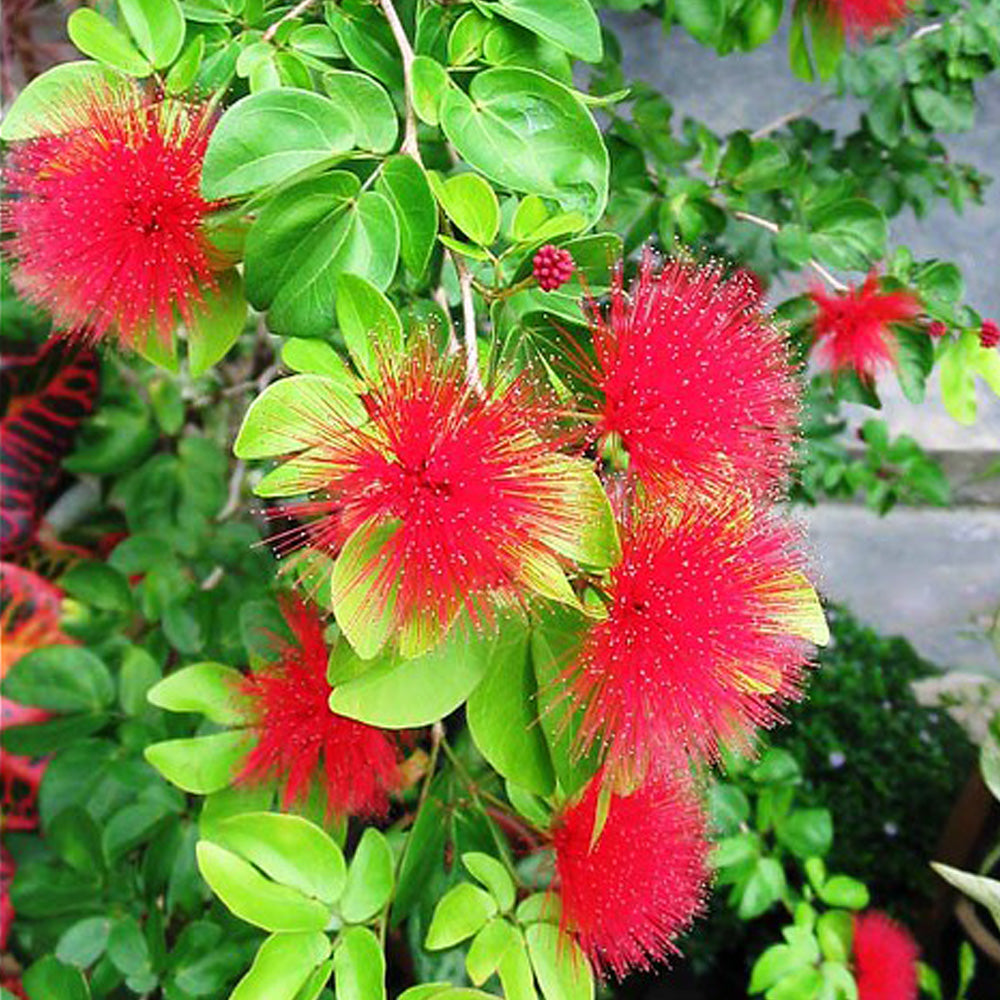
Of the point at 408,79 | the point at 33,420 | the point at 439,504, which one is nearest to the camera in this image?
the point at 439,504

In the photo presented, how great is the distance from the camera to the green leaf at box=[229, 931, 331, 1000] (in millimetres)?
549

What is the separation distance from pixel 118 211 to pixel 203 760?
30 cm

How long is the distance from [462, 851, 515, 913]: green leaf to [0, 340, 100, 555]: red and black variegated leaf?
81 centimetres

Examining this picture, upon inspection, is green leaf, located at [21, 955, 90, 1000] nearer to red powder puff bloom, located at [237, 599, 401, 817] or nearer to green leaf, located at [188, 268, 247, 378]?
red powder puff bloom, located at [237, 599, 401, 817]

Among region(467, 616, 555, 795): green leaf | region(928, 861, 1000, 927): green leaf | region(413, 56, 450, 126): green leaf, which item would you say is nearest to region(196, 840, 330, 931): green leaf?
region(467, 616, 555, 795): green leaf

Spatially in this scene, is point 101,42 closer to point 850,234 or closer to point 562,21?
point 562,21

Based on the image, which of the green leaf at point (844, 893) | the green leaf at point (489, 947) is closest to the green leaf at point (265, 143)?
A: the green leaf at point (489, 947)

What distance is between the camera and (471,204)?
19.9 inches

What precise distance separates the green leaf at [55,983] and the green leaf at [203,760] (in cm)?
12

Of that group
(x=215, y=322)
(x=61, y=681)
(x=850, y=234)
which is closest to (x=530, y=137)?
(x=215, y=322)

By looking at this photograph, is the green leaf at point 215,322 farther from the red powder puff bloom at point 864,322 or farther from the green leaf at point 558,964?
the red powder puff bloom at point 864,322

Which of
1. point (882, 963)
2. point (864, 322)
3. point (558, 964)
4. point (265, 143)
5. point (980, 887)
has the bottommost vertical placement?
point (882, 963)

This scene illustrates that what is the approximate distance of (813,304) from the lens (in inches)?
35.1

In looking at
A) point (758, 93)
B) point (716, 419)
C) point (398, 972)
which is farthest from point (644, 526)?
point (758, 93)
